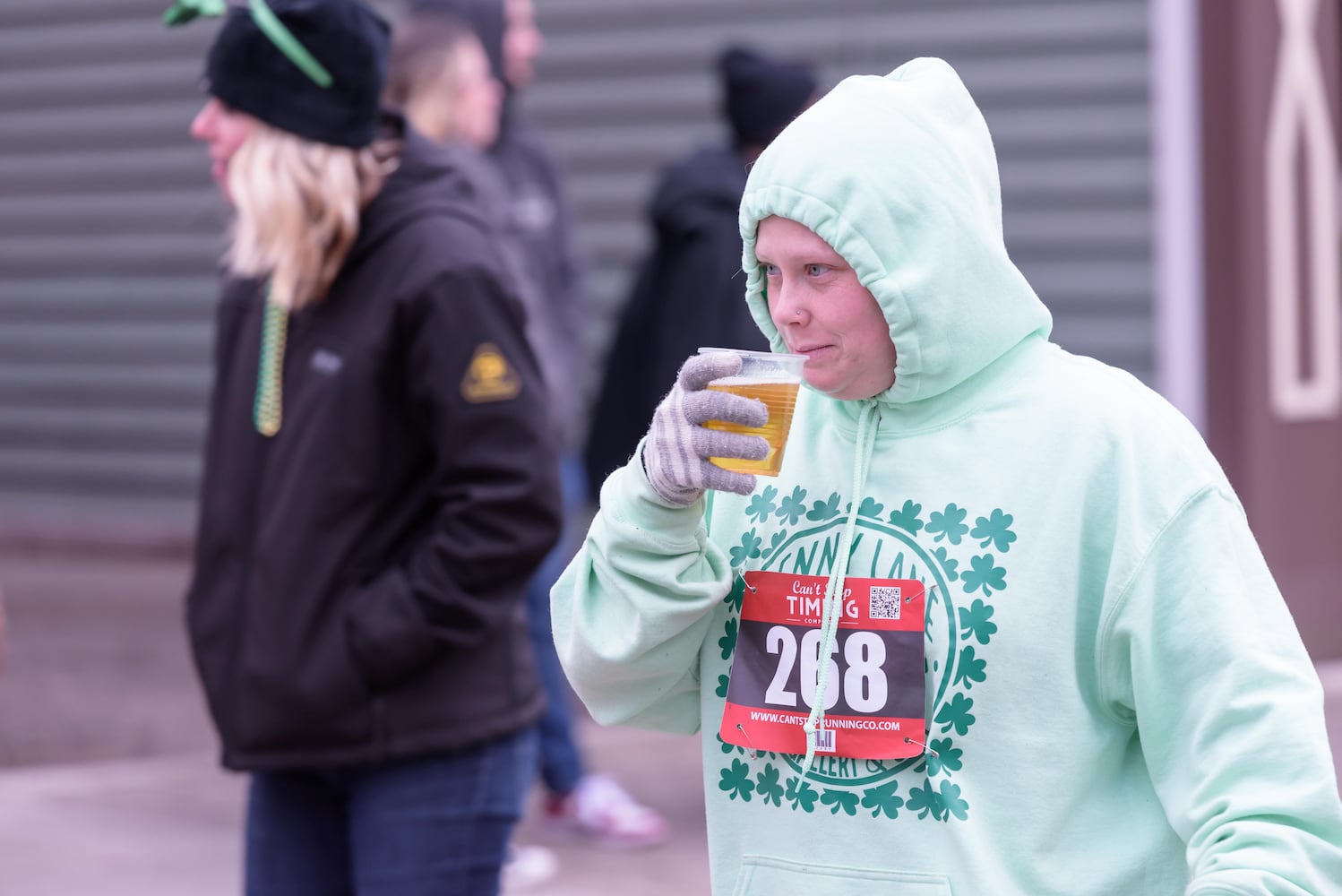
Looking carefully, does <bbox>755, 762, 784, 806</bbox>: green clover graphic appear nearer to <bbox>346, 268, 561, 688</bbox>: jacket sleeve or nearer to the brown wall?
<bbox>346, 268, 561, 688</bbox>: jacket sleeve

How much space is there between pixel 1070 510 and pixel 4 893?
4182 mm

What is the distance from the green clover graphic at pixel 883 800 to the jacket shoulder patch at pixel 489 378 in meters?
1.23

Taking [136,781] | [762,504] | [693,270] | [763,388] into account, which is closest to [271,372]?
[762,504]

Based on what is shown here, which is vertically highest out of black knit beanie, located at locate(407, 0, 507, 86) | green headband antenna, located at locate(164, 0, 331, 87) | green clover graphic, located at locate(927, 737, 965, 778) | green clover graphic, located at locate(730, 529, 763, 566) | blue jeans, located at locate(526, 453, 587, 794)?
black knit beanie, located at locate(407, 0, 507, 86)

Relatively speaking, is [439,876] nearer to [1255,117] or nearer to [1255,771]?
[1255,771]

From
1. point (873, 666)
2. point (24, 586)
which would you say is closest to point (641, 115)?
point (24, 586)

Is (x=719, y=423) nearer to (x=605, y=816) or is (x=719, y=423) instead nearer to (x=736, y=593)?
(x=736, y=593)

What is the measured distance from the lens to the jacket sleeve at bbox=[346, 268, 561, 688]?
9.80ft

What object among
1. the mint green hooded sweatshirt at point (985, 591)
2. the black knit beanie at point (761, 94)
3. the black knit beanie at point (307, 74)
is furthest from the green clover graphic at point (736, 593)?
the black knit beanie at point (761, 94)

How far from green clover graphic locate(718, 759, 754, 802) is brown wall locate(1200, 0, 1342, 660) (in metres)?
5.60

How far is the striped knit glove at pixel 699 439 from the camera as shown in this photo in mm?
2012

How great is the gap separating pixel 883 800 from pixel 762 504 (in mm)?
395

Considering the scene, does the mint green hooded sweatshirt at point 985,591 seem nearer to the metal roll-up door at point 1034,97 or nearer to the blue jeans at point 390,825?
the blue jeans at point 390,825

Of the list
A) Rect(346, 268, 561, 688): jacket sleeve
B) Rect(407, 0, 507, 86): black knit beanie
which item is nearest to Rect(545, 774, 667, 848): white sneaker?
Rect(407, 0, 507, 86): black knit beanie
